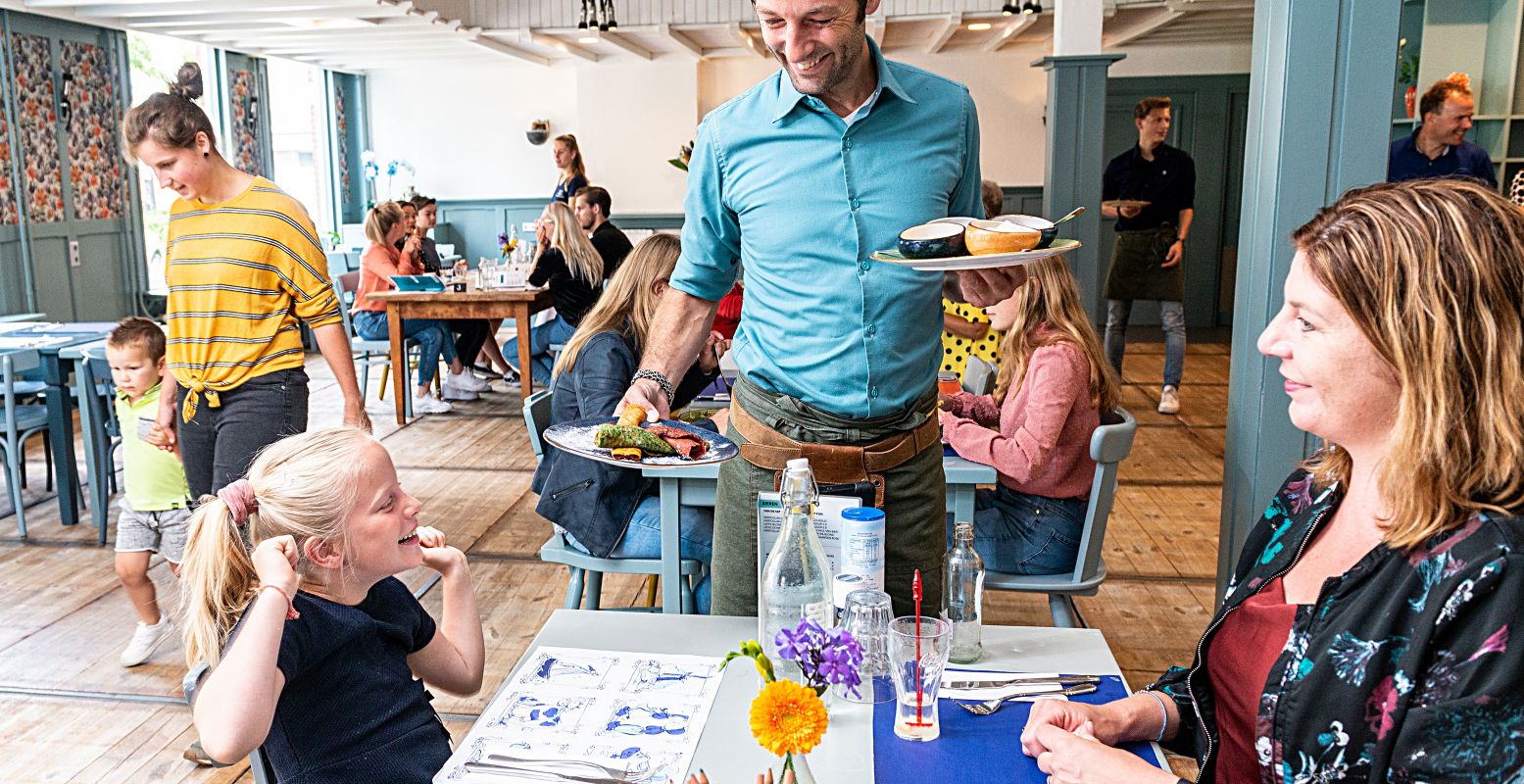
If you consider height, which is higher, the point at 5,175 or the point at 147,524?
the point at 5,175

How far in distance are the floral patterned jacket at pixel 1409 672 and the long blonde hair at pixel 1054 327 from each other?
5.56 ft

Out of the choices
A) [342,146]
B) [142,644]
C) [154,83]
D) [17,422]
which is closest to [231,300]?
[142,644]

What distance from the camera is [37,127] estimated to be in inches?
310

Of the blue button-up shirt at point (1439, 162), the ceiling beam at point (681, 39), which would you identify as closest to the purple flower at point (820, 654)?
the blue button-up shirt at point (1439, 162)

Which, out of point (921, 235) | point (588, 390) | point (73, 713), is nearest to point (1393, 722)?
point (921, 235)

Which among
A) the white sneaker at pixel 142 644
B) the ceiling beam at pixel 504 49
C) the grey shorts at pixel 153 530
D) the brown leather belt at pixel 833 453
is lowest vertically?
the white sneaker at pixel 142 644

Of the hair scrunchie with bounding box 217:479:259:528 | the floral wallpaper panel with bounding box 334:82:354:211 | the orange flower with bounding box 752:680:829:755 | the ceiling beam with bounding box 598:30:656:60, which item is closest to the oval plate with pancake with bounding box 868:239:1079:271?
the orange flower with bounding box 752:680:829:755

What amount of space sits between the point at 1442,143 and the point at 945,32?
5959mm

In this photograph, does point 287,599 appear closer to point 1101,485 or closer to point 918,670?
point 918,670

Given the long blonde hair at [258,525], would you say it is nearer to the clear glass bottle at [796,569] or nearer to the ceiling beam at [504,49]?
the clear glass bottle at [796,569]

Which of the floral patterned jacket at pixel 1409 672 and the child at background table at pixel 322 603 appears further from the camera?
the child at background table at pixel 322 603

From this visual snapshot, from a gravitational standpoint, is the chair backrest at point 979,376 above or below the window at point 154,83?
below

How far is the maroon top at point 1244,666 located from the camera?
4.62ft

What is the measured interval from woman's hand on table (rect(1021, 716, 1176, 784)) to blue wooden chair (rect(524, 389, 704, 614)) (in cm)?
161
